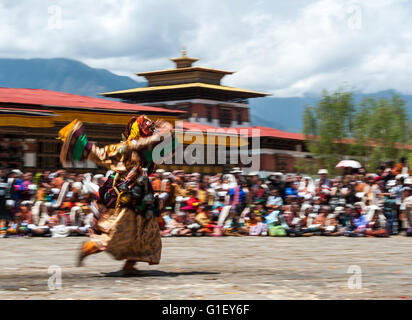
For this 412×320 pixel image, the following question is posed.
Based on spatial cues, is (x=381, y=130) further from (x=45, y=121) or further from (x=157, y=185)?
(x=157, y=185)

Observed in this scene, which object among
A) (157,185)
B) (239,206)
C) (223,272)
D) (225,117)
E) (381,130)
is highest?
(225,117)

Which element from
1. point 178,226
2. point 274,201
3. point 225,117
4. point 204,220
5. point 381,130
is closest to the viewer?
point 178,226

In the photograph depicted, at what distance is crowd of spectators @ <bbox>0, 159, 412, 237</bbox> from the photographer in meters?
15.2

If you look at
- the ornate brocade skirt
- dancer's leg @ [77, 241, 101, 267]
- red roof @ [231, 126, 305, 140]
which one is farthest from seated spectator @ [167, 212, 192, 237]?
red roof @ [231, 126, 305, 140]

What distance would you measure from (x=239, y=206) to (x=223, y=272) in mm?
7460

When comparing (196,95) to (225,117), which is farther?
(225,117)

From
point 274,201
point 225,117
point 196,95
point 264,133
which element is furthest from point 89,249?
point 225,117

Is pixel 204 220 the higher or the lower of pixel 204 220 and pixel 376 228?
the higher

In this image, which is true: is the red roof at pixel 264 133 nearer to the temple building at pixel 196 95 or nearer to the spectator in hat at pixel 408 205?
the temple building at pixel 196 95

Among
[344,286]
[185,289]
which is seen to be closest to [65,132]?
[185,289]

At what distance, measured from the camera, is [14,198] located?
50.2 ft

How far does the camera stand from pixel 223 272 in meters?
9.04

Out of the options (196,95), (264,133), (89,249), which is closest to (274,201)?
(89,249)

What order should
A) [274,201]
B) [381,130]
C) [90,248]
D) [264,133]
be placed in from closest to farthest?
[90,248]
[274,201]
[264,133]
[381,130]
